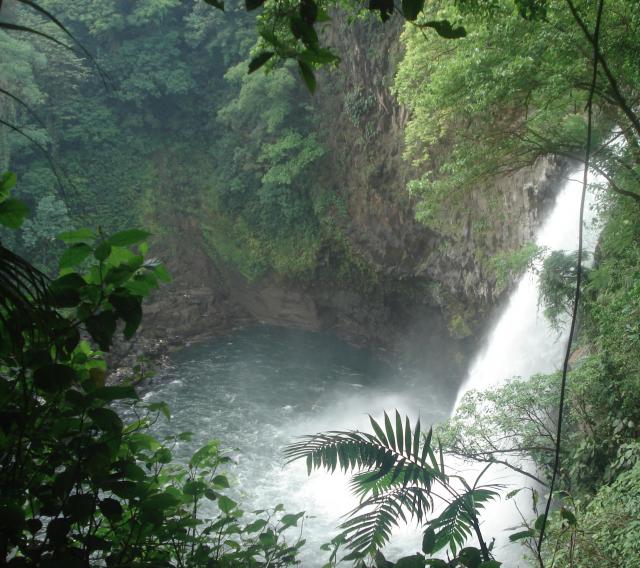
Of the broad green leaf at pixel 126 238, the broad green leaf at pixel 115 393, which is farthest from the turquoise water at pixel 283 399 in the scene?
the broad green leaf at pixel 126 238

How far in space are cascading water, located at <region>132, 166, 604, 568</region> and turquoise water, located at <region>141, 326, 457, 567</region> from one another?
2cm

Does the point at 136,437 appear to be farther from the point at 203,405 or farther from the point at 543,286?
the point at 203,405

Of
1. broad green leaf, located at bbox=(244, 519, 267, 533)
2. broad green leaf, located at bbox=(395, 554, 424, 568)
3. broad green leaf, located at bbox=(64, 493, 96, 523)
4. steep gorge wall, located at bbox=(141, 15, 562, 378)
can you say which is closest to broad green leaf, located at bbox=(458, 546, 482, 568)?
broad green leaf, located at bbox=(395, 554, 424, 568)

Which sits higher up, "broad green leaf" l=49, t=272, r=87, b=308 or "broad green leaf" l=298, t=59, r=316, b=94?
"broad green leaf" l=298, t=59, r=316, b=94

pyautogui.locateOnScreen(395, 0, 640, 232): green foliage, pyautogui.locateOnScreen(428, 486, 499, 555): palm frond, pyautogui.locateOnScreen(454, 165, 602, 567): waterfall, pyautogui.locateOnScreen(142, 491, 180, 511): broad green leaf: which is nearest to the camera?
pyautogui.locateOnScreen(142, 491, 180, 511): broad green leaf

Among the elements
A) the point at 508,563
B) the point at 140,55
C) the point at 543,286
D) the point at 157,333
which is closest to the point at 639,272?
the point at 543,286

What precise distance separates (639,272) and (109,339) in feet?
16.6

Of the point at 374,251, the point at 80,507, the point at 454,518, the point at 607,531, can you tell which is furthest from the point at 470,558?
the point at 374,251

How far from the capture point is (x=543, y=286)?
6449 mm

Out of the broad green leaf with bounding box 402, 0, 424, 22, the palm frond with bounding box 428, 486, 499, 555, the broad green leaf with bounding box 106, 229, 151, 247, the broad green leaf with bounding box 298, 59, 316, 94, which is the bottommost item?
the palm frond with bounding box 428, 486, 499, 555

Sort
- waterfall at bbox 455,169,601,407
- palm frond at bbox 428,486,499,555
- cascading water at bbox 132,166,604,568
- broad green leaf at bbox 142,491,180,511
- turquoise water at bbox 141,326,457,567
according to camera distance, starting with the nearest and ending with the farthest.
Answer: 1. broad green leaf at bbox 142,491,180,511
2. palm frond at bbox 428,486,499,555
3. waterfall at bbox 455,169,601,407
4. cascading water at bbox 132,166,604,568
5. turquoise water at bbox 141,326,457,567

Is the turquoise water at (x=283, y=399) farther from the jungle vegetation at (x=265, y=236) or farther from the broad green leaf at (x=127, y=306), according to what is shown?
the broad green leaf at (x=127, y=306)

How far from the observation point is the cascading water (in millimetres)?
7527

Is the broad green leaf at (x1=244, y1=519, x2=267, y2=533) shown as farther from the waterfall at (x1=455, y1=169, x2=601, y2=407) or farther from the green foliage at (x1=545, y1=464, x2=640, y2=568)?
the waterfall at (x1=455, y1=169, x2=601, y2=407)
